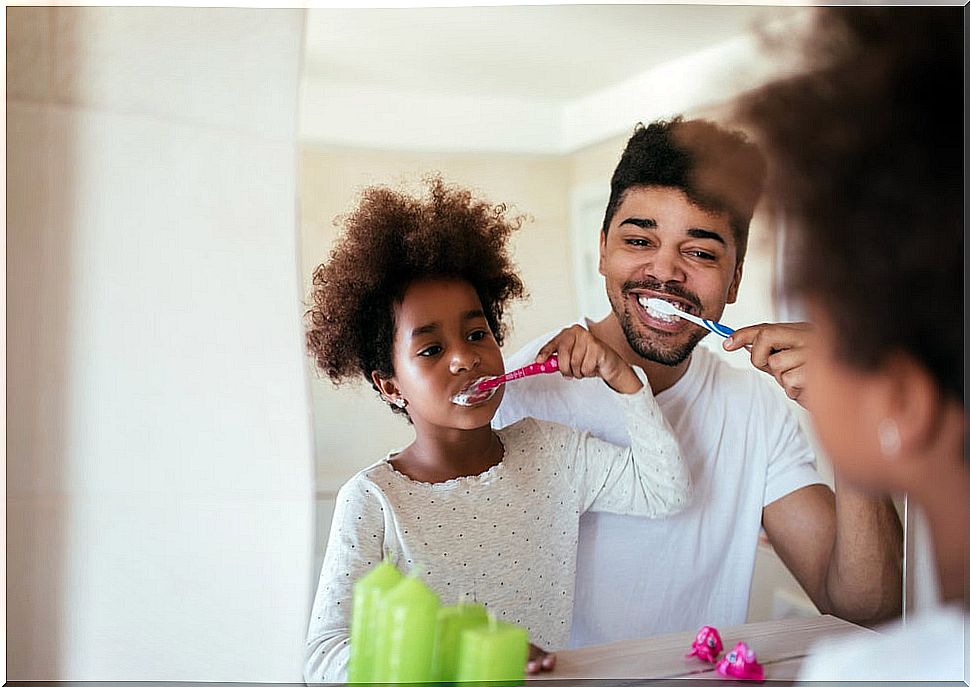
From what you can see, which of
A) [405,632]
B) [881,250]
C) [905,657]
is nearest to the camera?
[905,657]

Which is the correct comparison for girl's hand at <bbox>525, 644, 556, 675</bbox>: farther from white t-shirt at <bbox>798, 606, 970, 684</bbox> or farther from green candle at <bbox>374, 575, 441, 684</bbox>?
white t-shirt at <bbox>798, 606, 970, 684</bbox>

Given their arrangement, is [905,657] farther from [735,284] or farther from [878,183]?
[735,284]

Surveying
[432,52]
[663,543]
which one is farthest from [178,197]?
[663,543]

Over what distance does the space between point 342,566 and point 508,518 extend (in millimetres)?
226

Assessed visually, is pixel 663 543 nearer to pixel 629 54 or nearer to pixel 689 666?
pixel 689 666

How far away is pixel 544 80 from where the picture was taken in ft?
4.69

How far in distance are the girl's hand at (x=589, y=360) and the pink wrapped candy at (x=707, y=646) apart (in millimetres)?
345

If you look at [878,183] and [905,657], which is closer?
[905,657]

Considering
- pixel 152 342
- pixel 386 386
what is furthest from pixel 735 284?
pixel 152 342

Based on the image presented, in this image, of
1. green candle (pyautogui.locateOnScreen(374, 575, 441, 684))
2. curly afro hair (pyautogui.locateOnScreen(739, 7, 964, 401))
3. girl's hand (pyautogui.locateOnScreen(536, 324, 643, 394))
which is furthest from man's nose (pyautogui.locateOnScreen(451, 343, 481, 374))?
curly afro hair (pyautogui.locateOnScreen(739, 7, 964, 401))

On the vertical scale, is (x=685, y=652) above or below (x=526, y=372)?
below

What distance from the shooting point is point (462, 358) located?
53.9 inches

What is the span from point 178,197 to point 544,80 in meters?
0.52

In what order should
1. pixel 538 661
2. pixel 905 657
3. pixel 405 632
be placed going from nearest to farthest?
pixel 905 657
pixel 405 632
pixel 538 661
